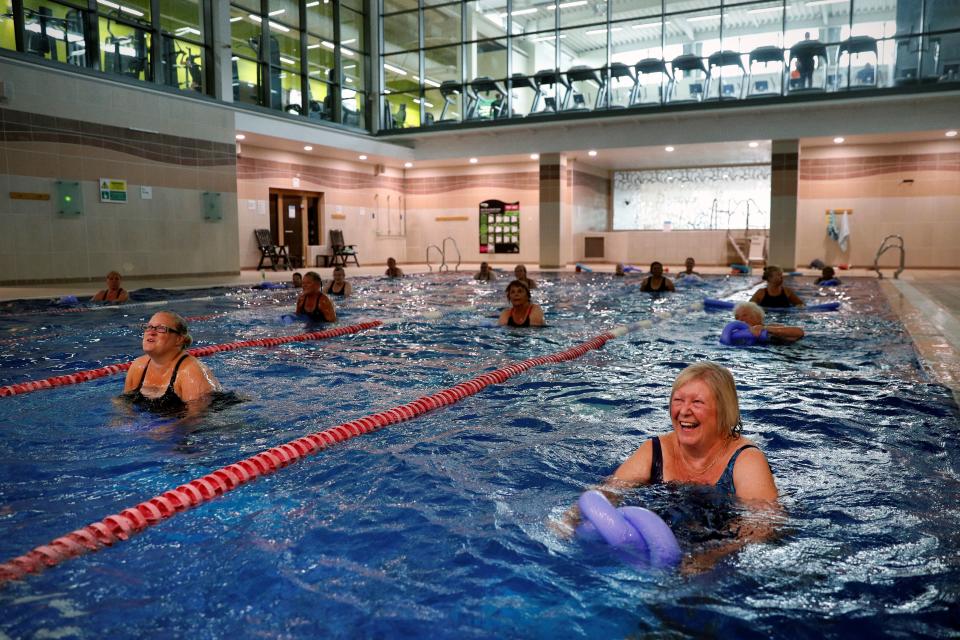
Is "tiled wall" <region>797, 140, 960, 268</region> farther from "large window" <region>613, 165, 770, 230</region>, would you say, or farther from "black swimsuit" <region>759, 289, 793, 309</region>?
"black swimsuit" <region>759, 289, 793, 309</region>

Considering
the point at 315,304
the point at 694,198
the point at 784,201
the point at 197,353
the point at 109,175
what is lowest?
the point at 197,353

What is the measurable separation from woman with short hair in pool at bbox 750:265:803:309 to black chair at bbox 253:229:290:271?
13968 millimetres

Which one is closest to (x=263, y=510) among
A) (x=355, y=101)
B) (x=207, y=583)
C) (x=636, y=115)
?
(x=207, y=583)

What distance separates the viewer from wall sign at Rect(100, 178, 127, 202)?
14.8 metres

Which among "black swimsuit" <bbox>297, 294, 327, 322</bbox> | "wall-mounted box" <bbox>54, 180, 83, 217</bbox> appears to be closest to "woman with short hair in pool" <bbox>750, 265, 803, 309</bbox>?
"black swimsuit" <bbox>297, 294, 327, 322</bbox>

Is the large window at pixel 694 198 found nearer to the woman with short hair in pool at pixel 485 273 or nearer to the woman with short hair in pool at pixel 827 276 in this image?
the woman with short hair in pool at pixel 827 276

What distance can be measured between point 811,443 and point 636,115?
1629cm

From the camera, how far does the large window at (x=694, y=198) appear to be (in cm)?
2430

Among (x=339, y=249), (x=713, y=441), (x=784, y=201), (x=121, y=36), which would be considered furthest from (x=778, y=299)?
(x=339, y=249)

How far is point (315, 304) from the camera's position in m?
9.45

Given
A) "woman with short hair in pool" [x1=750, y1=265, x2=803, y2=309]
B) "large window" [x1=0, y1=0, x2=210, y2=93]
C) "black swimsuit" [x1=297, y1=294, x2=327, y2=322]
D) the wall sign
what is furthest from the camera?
the wall sign

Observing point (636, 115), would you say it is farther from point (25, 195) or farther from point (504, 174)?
point (25, 195)

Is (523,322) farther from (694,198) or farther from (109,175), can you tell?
(694,198)

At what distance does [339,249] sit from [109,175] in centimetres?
908
